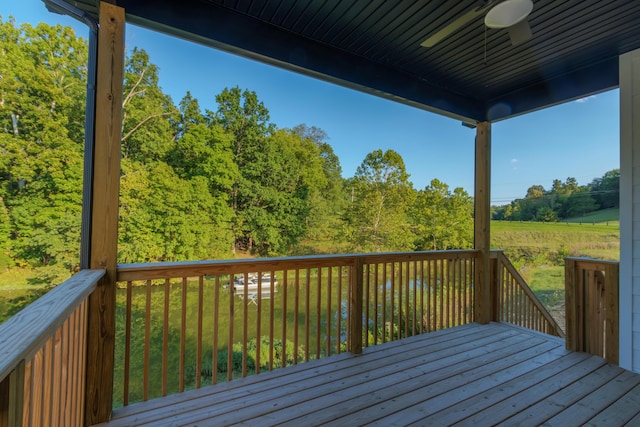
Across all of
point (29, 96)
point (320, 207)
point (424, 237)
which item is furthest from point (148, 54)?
point (424, 237)

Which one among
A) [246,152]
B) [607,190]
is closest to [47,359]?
[607,190]

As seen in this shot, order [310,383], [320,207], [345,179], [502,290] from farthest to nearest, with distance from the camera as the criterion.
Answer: [345,179] → [320,207] → [502,290] → [310,383]

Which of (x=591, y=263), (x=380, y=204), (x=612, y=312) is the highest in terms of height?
(x=380, y=204)

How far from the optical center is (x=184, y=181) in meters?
8.97

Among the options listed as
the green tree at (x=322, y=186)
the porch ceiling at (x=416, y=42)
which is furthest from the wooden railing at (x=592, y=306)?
the green tree at (x=322, y=186)

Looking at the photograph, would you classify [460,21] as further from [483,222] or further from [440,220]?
A: [440,220]

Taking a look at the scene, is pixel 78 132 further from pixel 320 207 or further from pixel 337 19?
pixel 320 207

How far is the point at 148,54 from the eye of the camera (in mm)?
9125

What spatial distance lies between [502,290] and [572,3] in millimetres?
3121

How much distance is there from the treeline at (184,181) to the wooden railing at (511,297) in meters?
4.41

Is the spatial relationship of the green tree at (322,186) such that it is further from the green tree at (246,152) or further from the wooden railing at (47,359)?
the wooden railing at (47,359)

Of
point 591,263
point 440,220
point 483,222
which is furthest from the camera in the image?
point 440,220

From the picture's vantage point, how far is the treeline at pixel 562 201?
12.3ft

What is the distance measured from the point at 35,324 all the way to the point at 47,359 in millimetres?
274
